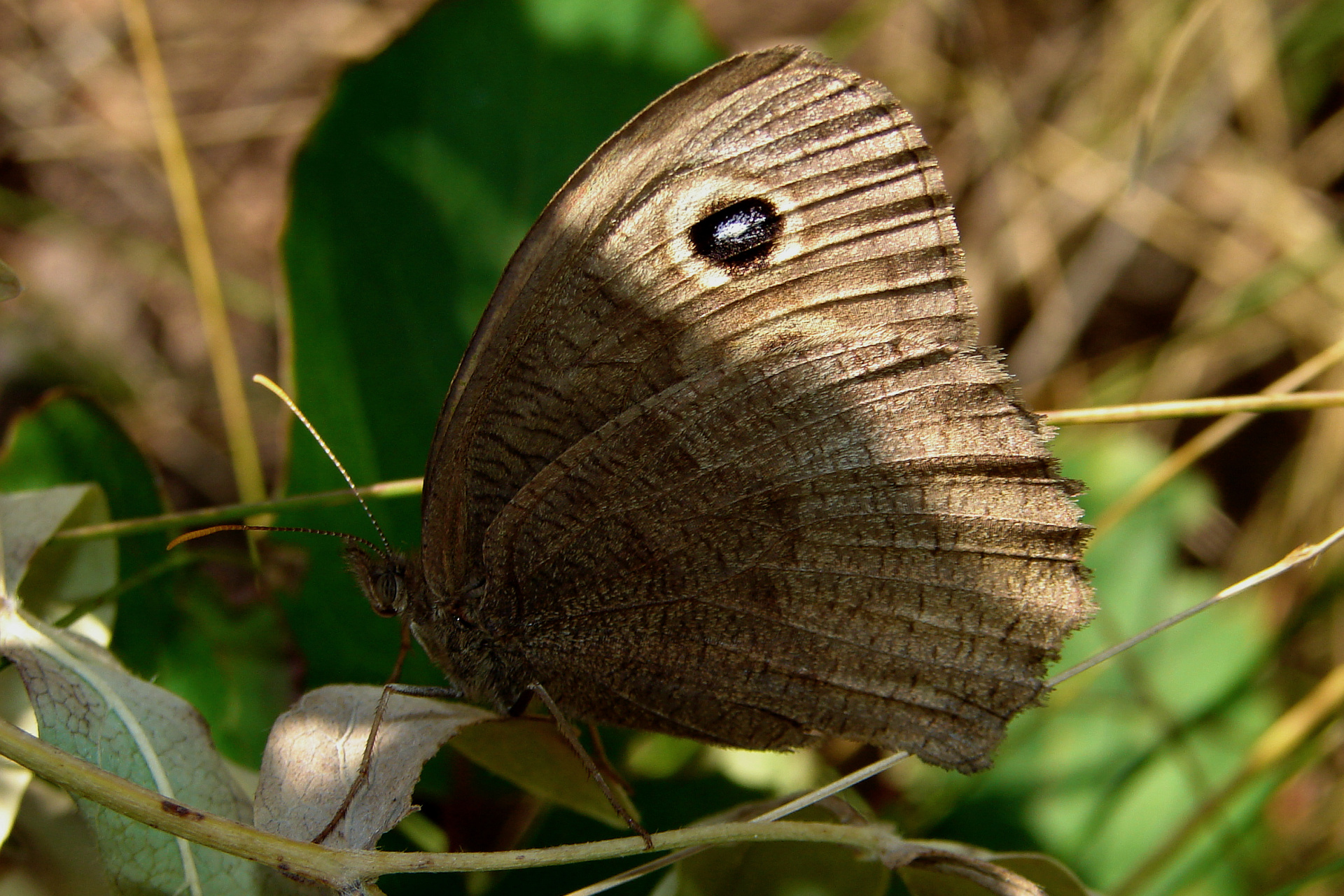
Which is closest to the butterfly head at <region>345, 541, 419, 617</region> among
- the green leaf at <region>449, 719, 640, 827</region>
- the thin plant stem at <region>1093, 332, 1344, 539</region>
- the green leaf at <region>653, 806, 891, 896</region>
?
the green leaf at <region>449, 719, 640, 827</region>

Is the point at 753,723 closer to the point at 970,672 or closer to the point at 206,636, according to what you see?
the point at 970,672

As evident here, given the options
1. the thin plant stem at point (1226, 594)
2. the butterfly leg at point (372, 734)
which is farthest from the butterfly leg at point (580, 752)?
the thin plant stem at point (1226, 594)

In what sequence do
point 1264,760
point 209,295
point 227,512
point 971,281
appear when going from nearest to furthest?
point 227,512, point 1264,760, point 209,295, point 971,281

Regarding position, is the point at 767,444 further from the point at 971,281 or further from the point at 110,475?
the point at 971,281

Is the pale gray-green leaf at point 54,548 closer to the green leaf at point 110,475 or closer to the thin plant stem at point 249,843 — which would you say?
the green leaf at point 110,475

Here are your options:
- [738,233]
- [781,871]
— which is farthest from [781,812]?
[738,233]

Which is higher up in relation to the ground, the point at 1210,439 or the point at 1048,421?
the point at 1210,439
